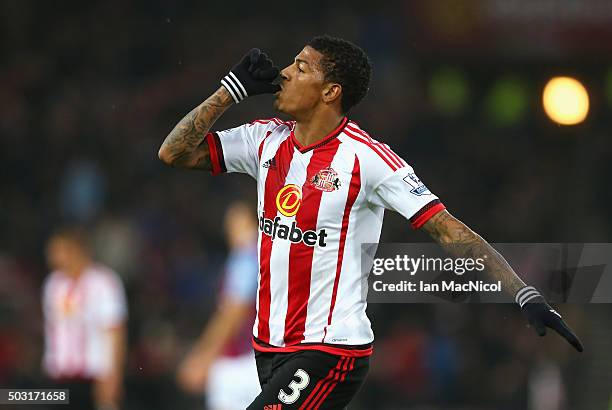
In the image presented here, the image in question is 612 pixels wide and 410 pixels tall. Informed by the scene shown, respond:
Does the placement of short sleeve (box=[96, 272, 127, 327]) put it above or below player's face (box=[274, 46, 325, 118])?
below

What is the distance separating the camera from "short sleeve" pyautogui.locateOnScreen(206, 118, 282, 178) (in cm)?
542

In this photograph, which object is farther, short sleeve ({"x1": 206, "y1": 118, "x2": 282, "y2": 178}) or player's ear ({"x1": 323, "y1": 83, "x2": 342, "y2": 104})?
short sleeve ({"x1": 206, "y1": 118, "x2": 282, "y2": 178})

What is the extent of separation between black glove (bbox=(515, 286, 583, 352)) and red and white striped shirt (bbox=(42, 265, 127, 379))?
4.92 metres

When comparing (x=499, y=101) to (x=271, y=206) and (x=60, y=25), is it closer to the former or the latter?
(x=60, y=25)

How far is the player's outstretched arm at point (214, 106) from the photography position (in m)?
5.18

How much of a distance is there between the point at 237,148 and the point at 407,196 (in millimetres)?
852

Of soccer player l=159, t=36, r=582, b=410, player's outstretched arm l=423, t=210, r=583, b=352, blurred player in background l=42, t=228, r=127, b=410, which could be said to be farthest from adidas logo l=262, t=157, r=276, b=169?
blurred player in background l=42, t=228, r=127, b=410

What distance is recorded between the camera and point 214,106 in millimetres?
5266

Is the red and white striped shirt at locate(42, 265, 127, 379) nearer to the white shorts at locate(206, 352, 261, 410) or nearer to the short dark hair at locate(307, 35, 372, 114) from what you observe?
the white shorts at locate(206, 352, 261, 410)

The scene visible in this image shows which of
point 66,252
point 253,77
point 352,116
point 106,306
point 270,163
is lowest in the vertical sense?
point 106,306

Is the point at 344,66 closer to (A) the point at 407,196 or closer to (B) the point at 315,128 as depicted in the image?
(B) the point at 315,128

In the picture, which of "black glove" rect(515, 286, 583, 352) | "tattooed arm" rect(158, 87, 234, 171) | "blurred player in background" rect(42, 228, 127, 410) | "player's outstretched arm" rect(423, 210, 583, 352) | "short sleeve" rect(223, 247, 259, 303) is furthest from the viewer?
"blurred player in background" rect(42, 228, 127, 410)

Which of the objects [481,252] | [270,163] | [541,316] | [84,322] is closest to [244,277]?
→ [84,322]

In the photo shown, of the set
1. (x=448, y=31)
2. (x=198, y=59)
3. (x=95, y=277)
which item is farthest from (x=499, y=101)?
(x=95, y=277)
